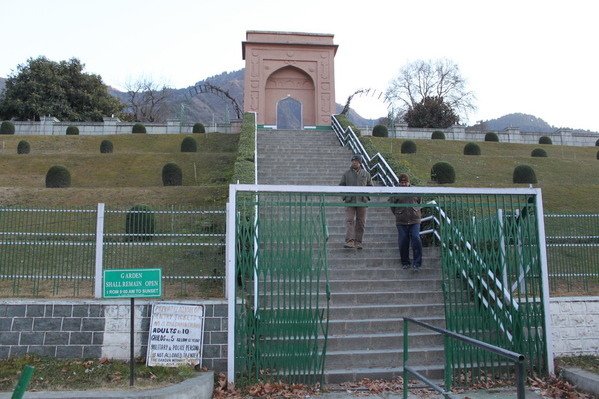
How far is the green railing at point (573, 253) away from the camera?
8961mm

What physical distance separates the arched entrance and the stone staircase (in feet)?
58.8

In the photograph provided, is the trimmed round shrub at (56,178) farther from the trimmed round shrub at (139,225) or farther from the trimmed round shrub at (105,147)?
the trimmed round shrub at (139,225)

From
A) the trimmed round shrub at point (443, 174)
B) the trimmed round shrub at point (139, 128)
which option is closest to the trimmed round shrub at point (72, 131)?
the trimmed round shrub at point (139, 128)

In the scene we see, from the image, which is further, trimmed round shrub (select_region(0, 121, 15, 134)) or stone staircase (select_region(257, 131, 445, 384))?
trimmed round shrub (select_region(0, 121, 15, 134))

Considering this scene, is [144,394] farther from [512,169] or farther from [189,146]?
[189,146]

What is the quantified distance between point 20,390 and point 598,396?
20.5ft

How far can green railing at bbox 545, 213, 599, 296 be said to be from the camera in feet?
29.4

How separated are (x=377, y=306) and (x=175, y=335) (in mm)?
2917

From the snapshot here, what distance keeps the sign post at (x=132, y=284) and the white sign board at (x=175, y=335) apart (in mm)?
652

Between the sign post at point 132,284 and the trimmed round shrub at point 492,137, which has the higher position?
the trimmed round shrub at point 492,137

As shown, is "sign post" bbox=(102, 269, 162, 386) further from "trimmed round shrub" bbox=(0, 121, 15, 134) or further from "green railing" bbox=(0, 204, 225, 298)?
"trimmed round shrub" bbox=(0, 121, 15, 134)

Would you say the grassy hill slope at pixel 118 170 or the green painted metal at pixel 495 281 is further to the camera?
the grassy hill slope at pixel 118 170

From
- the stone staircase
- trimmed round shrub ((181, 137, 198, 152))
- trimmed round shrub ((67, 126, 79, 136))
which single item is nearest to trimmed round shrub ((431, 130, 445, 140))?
trimmed round shrub ((181, 137, 198, 152))

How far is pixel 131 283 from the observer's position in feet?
19.0
